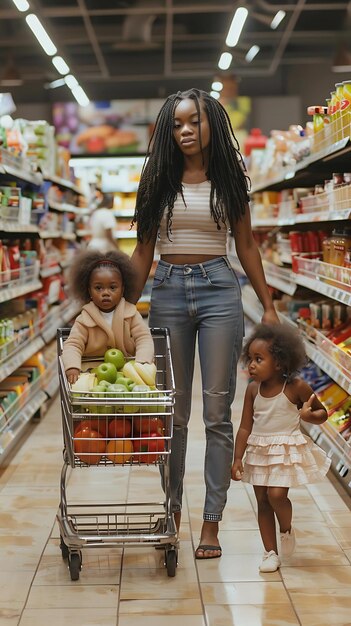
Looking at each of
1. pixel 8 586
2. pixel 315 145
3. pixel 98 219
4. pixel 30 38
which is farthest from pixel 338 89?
pixel 30 38

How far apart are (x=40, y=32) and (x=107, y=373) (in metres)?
8.91

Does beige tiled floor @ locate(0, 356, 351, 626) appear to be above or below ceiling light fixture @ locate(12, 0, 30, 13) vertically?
below

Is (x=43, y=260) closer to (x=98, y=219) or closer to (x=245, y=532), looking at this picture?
(x=98, y=219)

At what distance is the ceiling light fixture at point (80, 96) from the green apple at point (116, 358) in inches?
459

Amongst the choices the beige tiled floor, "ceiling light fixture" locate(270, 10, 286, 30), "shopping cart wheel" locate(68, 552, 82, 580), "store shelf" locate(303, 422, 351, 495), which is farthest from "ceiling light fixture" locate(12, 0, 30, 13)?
"shopping cart wheel" locate(68, 552, 82, 580)

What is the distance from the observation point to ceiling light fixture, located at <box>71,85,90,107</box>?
47.2 feet

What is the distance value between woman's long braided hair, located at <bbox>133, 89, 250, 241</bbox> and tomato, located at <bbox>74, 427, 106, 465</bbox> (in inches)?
33.0

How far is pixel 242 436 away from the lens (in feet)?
10.7

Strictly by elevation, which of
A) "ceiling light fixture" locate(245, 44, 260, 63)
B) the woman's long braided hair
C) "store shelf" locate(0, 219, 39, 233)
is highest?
"ceiling light fixture" locate(245, 44, 260, 63)

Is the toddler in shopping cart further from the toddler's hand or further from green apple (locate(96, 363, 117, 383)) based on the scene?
the toddler's hand

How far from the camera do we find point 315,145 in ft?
16.8

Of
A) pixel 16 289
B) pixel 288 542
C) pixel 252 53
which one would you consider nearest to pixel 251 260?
pixel 288 542

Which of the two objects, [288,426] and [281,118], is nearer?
[288,426]

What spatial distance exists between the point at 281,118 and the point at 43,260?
8703 mm
